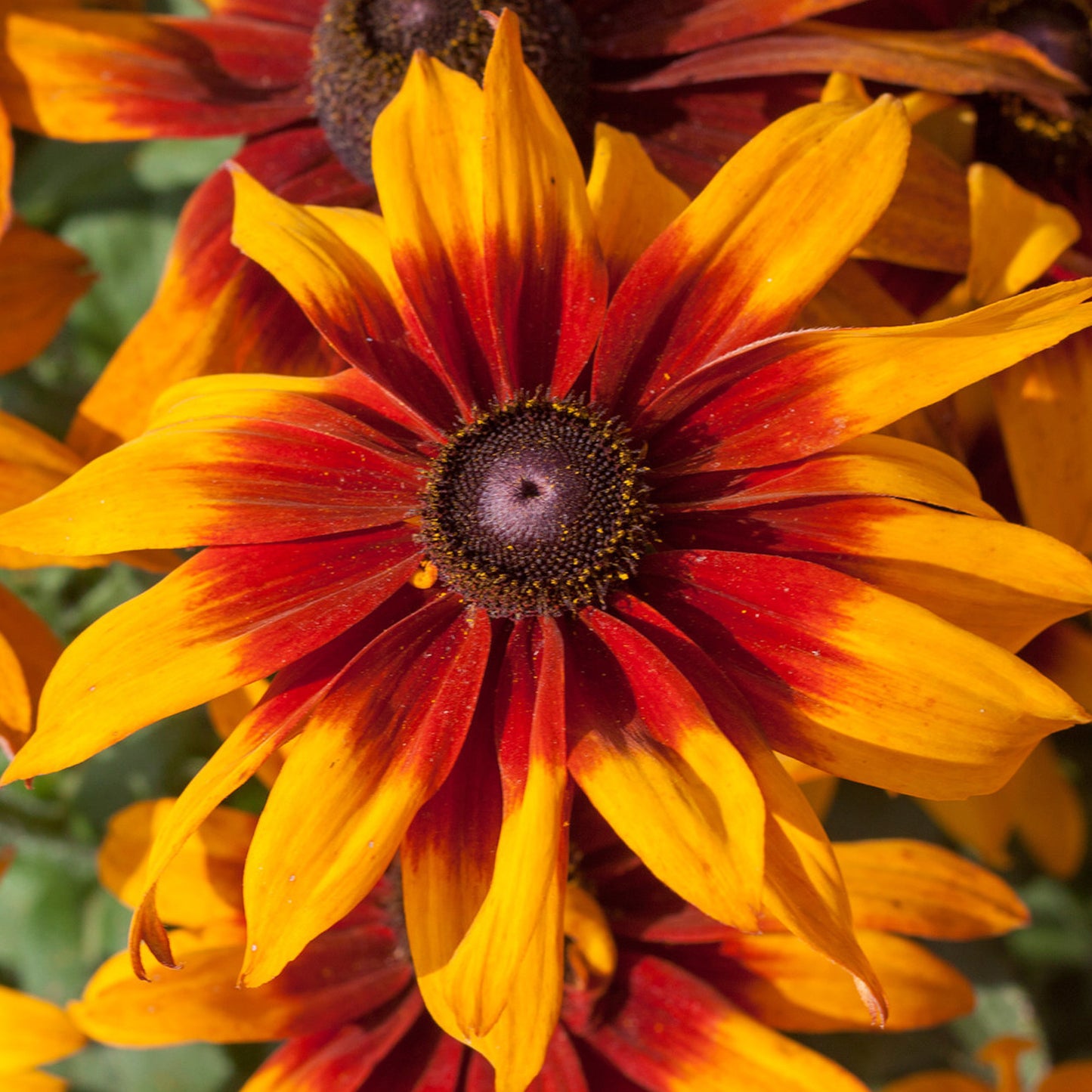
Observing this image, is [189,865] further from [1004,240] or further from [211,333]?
[1004,240]

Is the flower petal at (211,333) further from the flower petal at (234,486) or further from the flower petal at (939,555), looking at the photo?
the flower petal at (939,555)

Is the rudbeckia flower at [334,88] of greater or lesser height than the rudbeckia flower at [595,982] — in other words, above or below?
above

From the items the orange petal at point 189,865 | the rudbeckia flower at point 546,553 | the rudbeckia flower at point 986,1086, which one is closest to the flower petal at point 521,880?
the rudbeckia flower at point 546,553

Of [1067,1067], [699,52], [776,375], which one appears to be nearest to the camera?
[776,375]

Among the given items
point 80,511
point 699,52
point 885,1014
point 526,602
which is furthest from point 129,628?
point 699,52

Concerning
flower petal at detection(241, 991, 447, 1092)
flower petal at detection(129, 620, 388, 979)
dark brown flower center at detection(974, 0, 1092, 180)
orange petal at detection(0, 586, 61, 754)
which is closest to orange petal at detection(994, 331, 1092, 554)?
dark brown flower center at detection(974, 0, 1092, 180)

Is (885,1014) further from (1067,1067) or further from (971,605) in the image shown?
(1067,1067)

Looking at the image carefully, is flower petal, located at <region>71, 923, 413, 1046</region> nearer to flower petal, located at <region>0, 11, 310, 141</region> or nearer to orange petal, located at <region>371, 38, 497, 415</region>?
orange petal, located at <region>371, 38, 497, 415</region>
